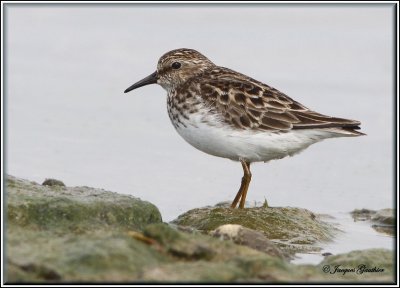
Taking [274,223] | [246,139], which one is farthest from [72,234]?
[246,139]

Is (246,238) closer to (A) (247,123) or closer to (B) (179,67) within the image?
(A) (247,123)

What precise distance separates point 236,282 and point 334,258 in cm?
149

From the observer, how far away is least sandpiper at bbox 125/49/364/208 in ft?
27.0

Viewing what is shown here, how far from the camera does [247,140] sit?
8250 millimetres

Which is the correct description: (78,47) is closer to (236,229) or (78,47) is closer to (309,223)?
(309,223)

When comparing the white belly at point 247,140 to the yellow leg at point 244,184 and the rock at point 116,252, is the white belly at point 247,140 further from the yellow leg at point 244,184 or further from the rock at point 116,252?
the rock at point 116,252

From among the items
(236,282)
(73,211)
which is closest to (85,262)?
(236,282)

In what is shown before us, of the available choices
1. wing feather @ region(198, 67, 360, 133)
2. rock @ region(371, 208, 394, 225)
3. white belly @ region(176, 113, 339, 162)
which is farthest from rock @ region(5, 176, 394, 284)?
rock @ region(371, 208, 394, 225)

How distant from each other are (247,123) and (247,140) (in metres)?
0.16

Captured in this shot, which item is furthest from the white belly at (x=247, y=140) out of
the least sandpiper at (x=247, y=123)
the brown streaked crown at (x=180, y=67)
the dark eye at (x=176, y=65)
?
the dark eye at (x=176, y=65)

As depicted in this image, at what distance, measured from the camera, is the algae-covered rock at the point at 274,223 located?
7.74 metres

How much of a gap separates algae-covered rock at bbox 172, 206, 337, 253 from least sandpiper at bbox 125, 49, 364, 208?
528mm

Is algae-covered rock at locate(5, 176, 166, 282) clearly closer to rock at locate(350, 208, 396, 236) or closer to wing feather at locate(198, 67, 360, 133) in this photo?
wing feather at locate(198, 67, 360, 133)

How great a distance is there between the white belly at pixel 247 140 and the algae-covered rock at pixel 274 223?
1.84 feet
